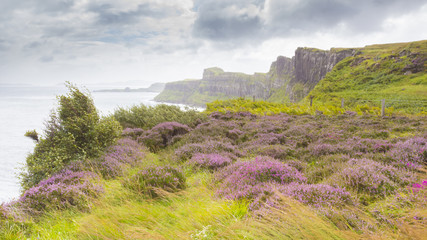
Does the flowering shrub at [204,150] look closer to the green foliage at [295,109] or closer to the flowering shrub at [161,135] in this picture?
the flowering shrub at [161,135]

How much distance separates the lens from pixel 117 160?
6965mm

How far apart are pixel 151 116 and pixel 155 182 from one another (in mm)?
10744

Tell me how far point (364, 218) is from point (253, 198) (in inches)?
66.1

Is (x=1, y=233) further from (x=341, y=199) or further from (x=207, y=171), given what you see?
(x=341, y=199)

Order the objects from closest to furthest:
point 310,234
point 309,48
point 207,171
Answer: point 310,234 → point 207,171 → point 309,48

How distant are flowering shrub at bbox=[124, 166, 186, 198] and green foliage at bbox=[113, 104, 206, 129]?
927 centimetres

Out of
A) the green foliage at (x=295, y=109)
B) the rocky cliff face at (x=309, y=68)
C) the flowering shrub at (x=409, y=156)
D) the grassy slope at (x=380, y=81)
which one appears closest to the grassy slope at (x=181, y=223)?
the flowering shrub at (x=409, y=156)

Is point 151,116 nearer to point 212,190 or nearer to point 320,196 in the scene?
point 212,190

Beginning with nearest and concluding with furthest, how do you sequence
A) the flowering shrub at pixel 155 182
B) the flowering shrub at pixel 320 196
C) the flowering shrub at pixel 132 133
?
1. the flowering shrub at pixel 320 196
2. the flowering shrub at pixel 155 182
3. the flowering shrub at pixel 132 133

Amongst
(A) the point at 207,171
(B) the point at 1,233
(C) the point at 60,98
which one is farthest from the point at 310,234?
(C) the point at 60,98

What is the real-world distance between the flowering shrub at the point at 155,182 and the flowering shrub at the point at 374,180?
368 cm

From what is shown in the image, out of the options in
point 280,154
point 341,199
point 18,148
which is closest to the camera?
point 341,199

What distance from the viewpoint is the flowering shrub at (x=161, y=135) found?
10.6 m

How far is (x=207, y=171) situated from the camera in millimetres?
6309
